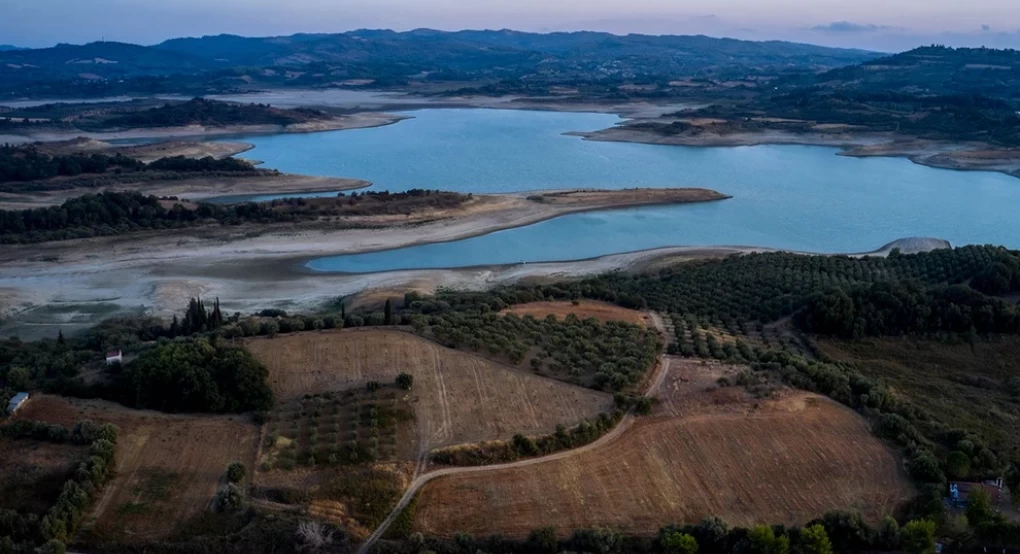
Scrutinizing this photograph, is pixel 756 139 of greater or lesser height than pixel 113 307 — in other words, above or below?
above

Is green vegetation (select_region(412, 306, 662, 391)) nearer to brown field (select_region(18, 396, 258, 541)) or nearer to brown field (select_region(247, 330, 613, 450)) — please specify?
brown field (select_region(247, 330, 613, 450))

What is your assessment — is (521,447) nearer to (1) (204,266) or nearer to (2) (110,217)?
(1) (204,266)

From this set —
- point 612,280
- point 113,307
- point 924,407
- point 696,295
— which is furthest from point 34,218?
point 924,407

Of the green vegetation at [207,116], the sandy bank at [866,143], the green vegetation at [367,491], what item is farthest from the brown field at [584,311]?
the green vegetation at [207,116]

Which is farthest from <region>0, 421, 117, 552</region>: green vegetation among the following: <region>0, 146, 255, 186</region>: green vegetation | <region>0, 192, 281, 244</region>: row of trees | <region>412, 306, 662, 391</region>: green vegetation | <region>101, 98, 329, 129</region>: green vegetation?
<region>101, 98, 329, 129</region>: green vegetation

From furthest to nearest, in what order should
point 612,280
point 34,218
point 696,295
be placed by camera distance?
1. point 34,218
2. point 612,280
3. point 696,295

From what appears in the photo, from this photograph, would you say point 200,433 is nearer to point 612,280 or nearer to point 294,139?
point 612,280

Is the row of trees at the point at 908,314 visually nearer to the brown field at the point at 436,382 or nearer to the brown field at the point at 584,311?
the brown field at the point at 584,311
